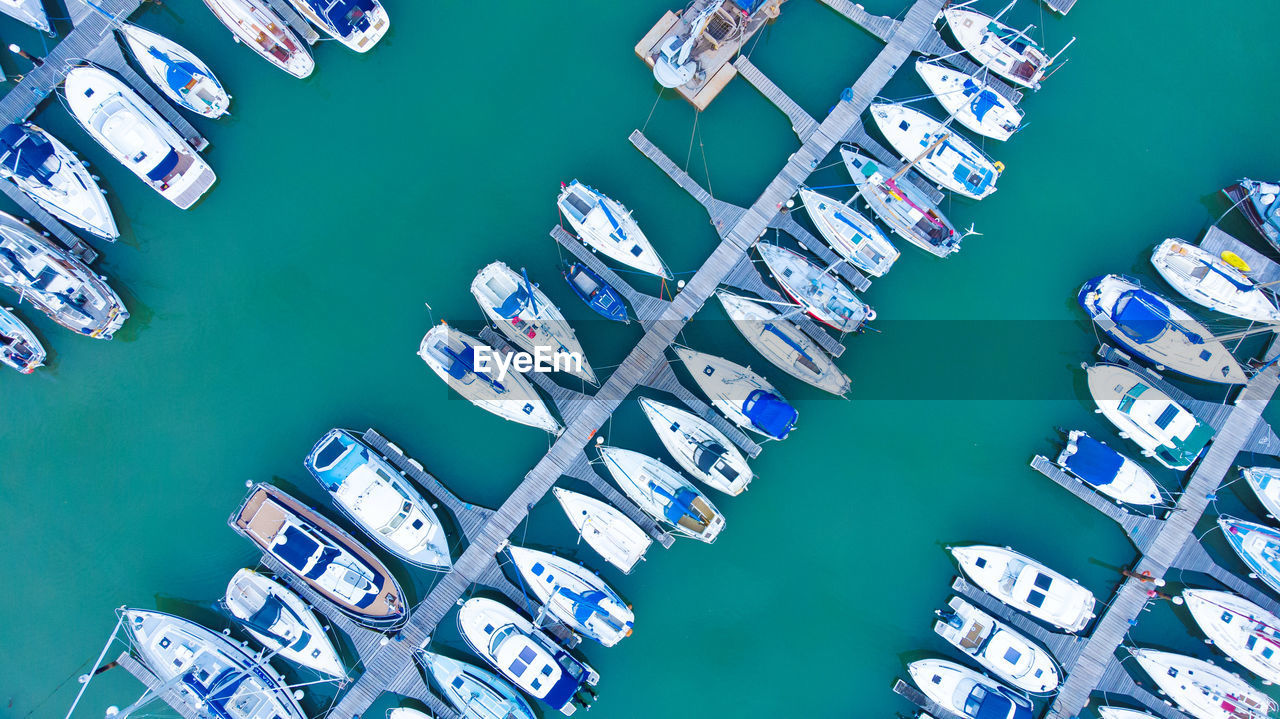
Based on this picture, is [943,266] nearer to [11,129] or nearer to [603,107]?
[603,107]

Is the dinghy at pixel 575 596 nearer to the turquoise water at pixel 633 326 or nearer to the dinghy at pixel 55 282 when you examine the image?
the turquoise water at pixel 633 326

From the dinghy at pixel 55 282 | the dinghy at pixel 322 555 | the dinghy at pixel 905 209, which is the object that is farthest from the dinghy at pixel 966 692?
the dinghy at pixel 55 282

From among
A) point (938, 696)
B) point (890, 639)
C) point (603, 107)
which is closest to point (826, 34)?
point (603, 107)

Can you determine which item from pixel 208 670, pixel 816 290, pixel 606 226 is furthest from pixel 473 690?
pixel 816 290

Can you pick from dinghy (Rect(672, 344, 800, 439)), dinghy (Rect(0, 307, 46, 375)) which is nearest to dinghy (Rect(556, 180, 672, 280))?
dinghy (Rect(672, 344, 800, 439))

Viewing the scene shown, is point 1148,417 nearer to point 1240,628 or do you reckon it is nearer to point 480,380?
point 1240,628
